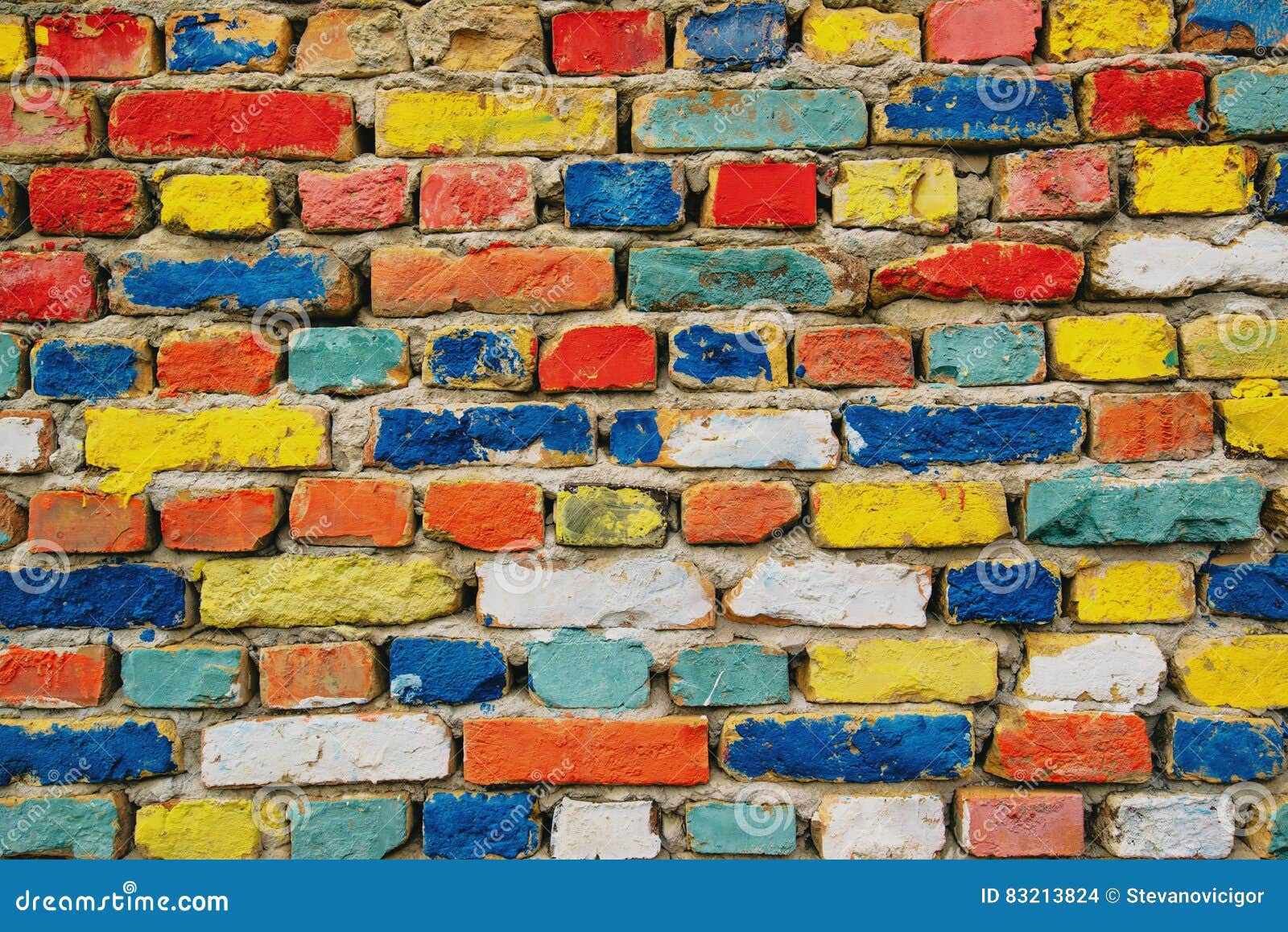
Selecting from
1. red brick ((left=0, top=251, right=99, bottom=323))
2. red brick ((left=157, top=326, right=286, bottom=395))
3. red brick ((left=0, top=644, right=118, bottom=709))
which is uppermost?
red brick ((left=0, top=251, right=99, bottom=323))

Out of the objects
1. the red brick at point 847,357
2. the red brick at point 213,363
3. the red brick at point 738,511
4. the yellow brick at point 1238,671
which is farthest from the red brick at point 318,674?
the yellow brick at point 1238,671

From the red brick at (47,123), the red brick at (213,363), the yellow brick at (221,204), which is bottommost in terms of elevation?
the red brick at (213,363)

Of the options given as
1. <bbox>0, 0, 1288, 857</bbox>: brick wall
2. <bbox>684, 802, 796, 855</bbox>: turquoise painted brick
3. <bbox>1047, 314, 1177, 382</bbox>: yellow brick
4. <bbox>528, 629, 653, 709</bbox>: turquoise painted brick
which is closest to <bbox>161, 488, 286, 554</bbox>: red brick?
<bbox>0, 0, 1288, 857</bbox>: brick wall

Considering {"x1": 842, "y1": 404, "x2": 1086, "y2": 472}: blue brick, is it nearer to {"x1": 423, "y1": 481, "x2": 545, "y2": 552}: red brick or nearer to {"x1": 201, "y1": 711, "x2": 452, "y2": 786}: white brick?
{"x1": 423, "y1": 481, "x2": 545, "y2": 552}: red brick

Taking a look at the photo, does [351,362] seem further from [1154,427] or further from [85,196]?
[1154,427]

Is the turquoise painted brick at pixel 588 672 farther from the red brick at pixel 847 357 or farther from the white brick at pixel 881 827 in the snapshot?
the red brick at pixel 847 357

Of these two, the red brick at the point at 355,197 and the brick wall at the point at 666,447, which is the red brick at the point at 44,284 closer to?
the brick wall at the point at 666,447

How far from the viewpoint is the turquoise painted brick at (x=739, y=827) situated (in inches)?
41.2

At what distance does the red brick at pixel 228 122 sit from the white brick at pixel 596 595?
0.59 meters

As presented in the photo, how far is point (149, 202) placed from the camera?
1088 millimetres

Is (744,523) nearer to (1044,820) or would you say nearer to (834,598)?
(834,598)

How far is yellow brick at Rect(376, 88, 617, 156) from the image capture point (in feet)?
3.50

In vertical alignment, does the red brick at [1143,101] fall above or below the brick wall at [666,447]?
above

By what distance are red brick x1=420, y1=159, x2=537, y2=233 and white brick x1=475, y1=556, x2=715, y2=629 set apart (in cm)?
43
